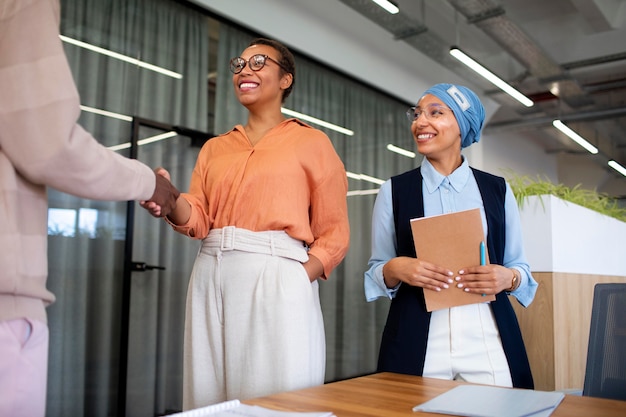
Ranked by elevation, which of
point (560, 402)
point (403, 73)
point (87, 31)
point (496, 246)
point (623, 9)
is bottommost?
point (560, 402)

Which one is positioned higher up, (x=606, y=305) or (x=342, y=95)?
(x=342, y=95)

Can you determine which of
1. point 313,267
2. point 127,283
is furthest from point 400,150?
point 313,267

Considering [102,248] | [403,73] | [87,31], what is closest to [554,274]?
[102,248]

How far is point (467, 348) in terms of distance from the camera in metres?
1.67

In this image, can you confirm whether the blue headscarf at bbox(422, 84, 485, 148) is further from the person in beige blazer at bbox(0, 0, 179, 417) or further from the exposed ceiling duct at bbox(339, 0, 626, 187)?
the exposed ceiling duct at bbox(339, 0, 626, 187)

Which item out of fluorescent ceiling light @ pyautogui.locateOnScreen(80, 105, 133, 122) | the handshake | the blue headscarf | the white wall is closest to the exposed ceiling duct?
the white wall

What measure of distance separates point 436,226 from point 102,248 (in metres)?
2.63

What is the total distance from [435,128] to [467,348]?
0.68m

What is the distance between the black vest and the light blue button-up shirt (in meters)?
0.02

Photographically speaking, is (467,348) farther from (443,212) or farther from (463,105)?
(463,105)

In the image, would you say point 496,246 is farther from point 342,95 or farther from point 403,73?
point 403,73

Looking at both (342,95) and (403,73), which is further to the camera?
(403,73)

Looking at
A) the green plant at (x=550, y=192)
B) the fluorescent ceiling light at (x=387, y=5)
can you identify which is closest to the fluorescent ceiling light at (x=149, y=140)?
the fluorescent ceiling light at (x=387, y=5)

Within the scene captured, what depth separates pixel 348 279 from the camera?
18.5 ft
